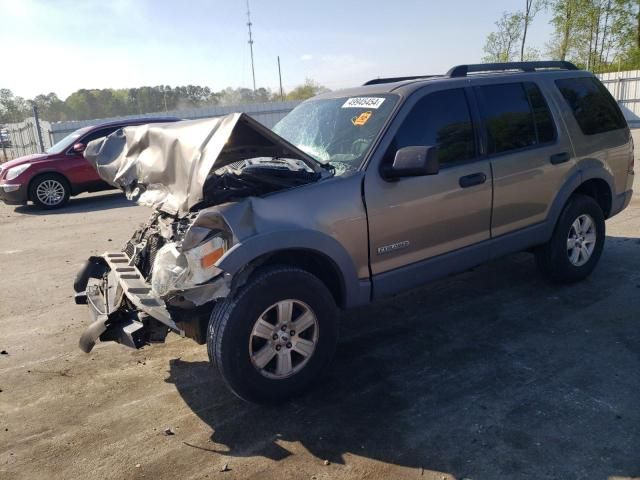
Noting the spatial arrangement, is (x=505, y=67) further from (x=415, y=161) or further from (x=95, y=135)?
(x=95, y=135)

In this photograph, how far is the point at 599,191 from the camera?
539 cm

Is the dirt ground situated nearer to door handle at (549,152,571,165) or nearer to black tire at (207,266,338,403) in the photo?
black tire at (207,266,338,403)

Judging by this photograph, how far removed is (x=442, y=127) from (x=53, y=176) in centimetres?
993

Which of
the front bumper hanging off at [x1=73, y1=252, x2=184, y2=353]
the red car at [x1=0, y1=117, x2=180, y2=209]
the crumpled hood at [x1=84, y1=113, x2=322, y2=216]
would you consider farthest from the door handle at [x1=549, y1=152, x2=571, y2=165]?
the red car at [x1=0, y1=117, x2=180, y2=209]

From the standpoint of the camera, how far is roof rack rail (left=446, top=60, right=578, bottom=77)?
4.58 m

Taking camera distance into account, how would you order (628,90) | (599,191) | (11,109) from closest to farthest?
(599,191)
(628,90)
(11,109)

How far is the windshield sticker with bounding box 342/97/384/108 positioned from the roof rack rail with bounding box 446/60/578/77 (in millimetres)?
856

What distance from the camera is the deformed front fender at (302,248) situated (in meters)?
3.04

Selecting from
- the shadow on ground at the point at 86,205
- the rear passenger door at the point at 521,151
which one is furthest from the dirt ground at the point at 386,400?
the shadow on ground at the point at 86,205

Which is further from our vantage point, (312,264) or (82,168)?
(82,168)

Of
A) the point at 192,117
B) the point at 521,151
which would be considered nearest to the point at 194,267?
the point at 521,151

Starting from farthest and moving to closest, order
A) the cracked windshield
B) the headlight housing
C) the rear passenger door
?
the headlight housing
the rear passenger door
the cracked windshield

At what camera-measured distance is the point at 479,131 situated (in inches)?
168

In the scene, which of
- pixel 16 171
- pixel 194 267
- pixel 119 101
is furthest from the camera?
pixel 119 101
